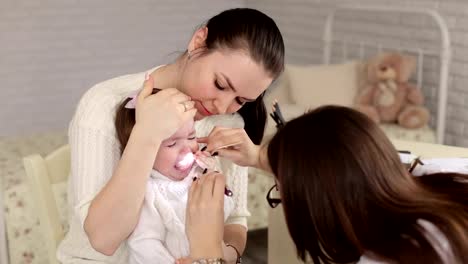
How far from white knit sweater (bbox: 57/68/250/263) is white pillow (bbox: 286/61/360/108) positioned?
73.6 inches

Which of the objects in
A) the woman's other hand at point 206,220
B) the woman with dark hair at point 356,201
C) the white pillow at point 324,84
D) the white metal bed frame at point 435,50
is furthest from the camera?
the white pillow at point 324,84

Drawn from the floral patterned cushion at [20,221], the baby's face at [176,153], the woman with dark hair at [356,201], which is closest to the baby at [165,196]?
the baby's face at [176,153]

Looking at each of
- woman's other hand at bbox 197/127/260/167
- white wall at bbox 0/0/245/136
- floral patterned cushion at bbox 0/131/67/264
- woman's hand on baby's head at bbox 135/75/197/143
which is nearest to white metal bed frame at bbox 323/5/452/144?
white wall at bbox 0/0/245/136

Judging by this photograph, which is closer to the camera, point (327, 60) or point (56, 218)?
point (56, 218)

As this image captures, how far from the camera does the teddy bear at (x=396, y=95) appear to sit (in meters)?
2.89

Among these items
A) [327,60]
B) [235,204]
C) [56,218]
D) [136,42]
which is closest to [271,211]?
[235,204]

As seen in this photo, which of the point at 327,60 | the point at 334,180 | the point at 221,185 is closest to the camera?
the point at 334,180

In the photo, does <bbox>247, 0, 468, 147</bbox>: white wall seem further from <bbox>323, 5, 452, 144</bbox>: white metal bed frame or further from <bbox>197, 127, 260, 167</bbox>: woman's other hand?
<bbox>197, 127, 260, 167</bbox>: woman's other hand

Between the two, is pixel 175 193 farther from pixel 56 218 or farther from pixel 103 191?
pixel 56 218

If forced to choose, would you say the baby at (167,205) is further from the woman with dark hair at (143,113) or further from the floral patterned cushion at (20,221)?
the floral patterned cushion at (20,221)

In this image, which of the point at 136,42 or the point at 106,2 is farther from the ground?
the point at 106,2

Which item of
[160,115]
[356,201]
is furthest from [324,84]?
[356,201]

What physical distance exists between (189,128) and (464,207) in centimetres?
50

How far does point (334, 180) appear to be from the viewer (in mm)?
911
